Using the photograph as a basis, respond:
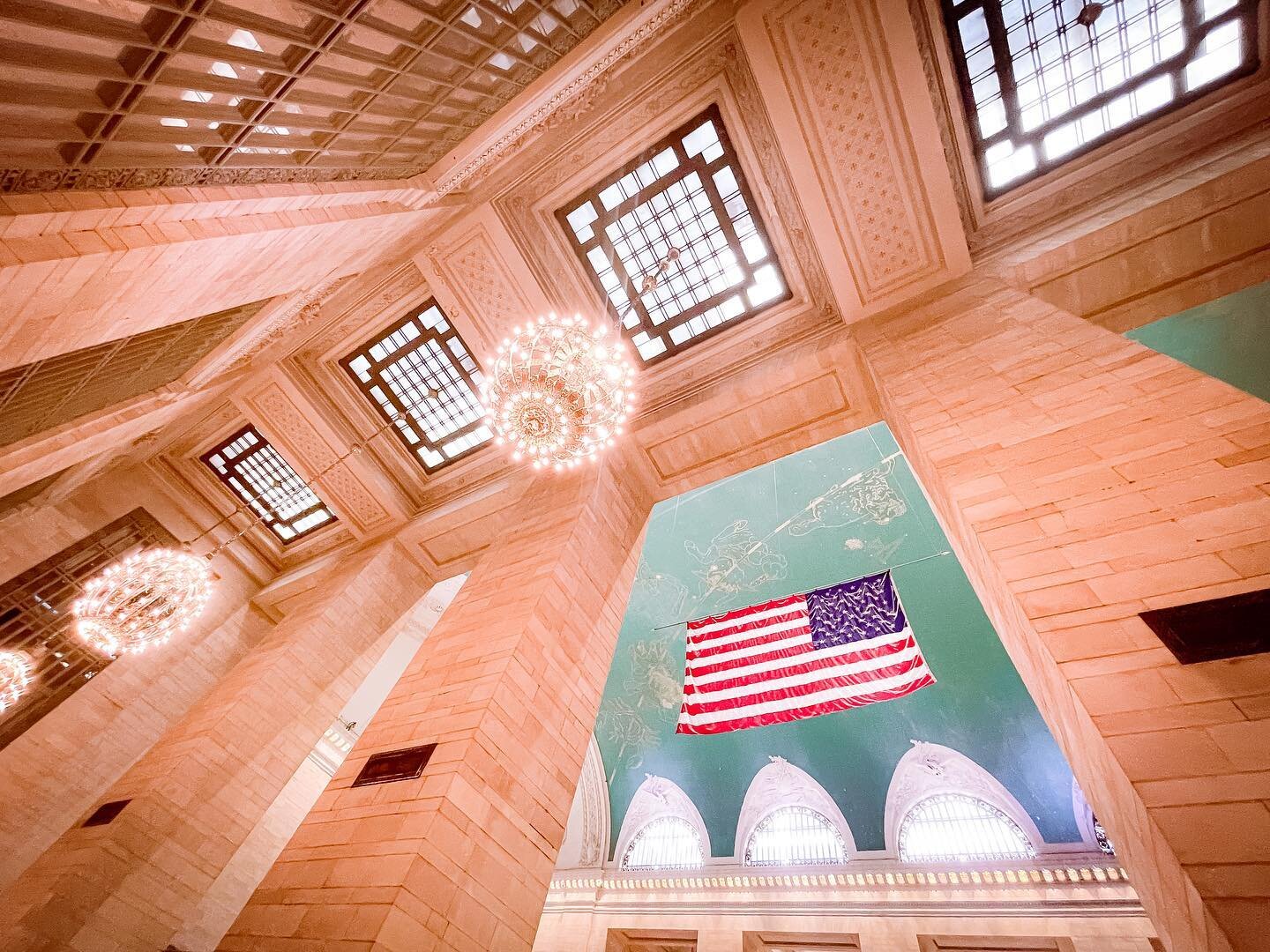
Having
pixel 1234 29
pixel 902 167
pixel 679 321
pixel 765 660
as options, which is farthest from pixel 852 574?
pixel 1234 29

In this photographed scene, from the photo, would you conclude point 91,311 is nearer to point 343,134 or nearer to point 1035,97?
point 343,134

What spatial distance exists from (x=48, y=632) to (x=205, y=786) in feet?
12.1

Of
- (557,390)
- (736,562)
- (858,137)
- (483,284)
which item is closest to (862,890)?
(736,562)

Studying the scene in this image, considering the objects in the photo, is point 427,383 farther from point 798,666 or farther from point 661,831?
point 661,831

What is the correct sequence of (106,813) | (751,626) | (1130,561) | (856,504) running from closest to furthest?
1. (1130,561)
2. (106,813)
3. (751,626)
4. (856,504)

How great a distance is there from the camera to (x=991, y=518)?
9.03ft

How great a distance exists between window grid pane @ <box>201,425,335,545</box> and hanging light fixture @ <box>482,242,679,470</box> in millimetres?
5896

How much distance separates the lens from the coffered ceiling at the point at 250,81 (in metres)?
2.55

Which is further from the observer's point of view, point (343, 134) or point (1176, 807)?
point (343, 134)

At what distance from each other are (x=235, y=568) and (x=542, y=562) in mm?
7252

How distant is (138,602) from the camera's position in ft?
16.9

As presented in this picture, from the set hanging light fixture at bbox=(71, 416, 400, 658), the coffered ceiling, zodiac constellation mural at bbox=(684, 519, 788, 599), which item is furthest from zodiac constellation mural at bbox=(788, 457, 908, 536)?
hanging light fixture at bbox=(71, 416, 400, 658)

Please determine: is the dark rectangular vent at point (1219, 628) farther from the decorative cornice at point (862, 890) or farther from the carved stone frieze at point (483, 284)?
the decorative cornice at point (862, 890)

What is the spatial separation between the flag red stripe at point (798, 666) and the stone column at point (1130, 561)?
2234 mm
